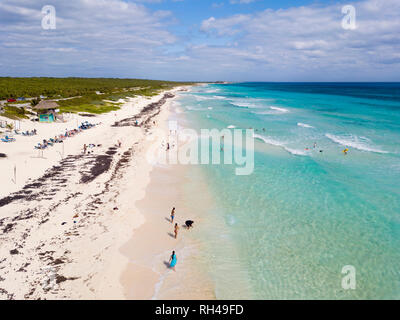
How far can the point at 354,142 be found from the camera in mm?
32875

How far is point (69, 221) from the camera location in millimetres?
14359

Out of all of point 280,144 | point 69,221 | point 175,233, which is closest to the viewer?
point 175,233

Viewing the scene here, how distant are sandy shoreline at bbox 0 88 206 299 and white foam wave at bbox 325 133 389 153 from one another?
25494 mm

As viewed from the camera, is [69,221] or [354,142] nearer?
[69,221]

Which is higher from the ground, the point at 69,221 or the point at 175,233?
the point at 69,221

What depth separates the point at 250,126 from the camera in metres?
43.7

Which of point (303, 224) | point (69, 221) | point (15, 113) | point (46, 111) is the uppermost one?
point (46, 111)

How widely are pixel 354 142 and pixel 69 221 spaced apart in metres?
34.3

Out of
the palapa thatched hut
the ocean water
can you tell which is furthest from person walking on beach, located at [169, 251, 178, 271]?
the palapa thatched hut
